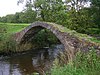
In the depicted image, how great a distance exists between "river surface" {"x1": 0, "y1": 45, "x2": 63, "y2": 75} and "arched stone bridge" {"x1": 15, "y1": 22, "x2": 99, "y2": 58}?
1308mm

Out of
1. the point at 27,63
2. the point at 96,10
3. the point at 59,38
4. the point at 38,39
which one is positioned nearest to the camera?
the point at 59,38

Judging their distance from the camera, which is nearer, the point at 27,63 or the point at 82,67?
the point at 82,67

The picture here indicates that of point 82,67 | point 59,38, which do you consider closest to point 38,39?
point 59,38

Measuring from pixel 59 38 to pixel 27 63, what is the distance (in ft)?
17.0

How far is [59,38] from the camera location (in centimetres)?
1848

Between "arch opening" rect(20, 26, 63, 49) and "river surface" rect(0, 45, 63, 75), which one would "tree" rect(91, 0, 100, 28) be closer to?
"arch opening" rect(20, 26, 63, 49)

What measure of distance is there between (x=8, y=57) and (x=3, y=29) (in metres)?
7.38

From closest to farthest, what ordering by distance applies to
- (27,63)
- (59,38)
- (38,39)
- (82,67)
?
(82,67)
(59,38)
(27,63)
(38,39)

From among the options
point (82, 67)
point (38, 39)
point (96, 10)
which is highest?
point (96, 10)

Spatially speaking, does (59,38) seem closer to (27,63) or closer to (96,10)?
(27,63)

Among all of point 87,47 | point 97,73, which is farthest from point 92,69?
point 87,47

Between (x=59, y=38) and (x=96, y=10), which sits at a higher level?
(x=96, y=10)

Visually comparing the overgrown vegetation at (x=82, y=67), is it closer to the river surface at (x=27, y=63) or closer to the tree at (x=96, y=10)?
the river surface at (x=27, y=63)

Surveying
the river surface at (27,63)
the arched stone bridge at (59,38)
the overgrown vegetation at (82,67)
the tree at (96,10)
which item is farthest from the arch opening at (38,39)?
the overgrown vegetation at (82,67)
